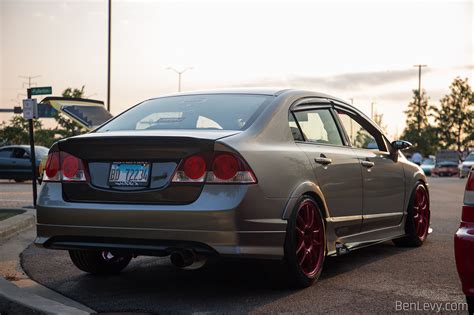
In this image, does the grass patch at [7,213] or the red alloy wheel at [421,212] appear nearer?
the red alloy wheel at [421,212]

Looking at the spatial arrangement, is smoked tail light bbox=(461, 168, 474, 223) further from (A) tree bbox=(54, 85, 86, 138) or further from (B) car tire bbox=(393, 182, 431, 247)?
(A) tree bbox=(54, 85, 86, 138)

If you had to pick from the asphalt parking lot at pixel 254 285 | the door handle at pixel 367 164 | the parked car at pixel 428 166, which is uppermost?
the door handle at pixel 367 164

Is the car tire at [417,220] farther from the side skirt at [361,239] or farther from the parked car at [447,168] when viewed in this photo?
the parked car at [447,168]

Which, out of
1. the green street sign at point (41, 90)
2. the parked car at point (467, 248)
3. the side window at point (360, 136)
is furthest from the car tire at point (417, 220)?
the green street sign at point (41, 90)

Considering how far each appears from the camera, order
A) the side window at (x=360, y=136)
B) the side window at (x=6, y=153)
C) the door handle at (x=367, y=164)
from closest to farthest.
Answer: the door handle at (x=367, y=164) < the side window at (x=360, y=136) < the side window at (x=6, y=153)

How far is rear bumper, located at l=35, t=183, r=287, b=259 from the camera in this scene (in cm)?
502

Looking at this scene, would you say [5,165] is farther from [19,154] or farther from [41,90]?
[41,90]

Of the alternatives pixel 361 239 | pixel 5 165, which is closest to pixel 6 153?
pixel 5 165

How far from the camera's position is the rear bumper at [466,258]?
4.24m

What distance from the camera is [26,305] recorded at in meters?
4.84

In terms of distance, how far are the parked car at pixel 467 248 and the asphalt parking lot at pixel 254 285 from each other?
73 centimetres

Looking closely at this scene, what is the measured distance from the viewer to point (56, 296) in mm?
5512

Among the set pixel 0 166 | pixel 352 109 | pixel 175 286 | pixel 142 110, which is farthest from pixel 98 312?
pixel 0 166

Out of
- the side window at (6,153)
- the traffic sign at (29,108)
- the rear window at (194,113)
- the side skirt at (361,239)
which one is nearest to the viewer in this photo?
the rear window at (194,113)
